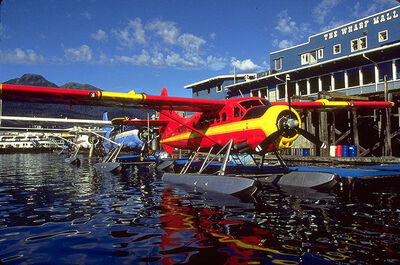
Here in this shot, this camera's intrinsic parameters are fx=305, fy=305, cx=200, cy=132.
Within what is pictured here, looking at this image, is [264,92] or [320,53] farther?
[264,92]

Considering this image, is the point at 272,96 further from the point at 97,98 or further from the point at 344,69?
the point at 97,98

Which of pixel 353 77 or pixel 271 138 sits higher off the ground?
pixel 353 77

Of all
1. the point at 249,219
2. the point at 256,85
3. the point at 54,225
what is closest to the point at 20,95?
the point at 54,225

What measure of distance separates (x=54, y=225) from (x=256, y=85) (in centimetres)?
2957

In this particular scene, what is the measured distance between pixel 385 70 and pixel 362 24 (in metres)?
7.04

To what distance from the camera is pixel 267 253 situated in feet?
12.1

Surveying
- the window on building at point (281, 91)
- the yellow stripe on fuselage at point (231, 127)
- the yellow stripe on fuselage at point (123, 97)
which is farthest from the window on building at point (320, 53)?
the yellow stripe on fuselage at point (123, 97)

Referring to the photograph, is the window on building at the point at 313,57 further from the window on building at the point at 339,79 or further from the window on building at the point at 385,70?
the window on building at the point at 385,70

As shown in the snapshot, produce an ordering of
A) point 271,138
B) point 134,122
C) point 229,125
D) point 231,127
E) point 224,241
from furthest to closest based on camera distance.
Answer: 1. point 134,122
2. point 229,125
3. point 231,127
4. point 271,138
5. point 224,241

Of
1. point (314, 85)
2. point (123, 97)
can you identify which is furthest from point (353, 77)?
point (123, 97)

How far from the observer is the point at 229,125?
998 centimetres

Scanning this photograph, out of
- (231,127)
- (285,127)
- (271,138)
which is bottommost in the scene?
(271,138)

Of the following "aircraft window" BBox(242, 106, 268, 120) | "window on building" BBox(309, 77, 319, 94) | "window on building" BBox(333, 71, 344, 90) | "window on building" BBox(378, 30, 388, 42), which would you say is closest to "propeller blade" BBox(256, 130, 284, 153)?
"aircraft window" BBox(242, 106, 268, 120)

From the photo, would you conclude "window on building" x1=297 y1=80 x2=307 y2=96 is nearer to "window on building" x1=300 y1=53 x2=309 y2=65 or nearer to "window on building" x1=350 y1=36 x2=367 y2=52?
"window on building" x1=300 y1=53 x2=309 y2=65
